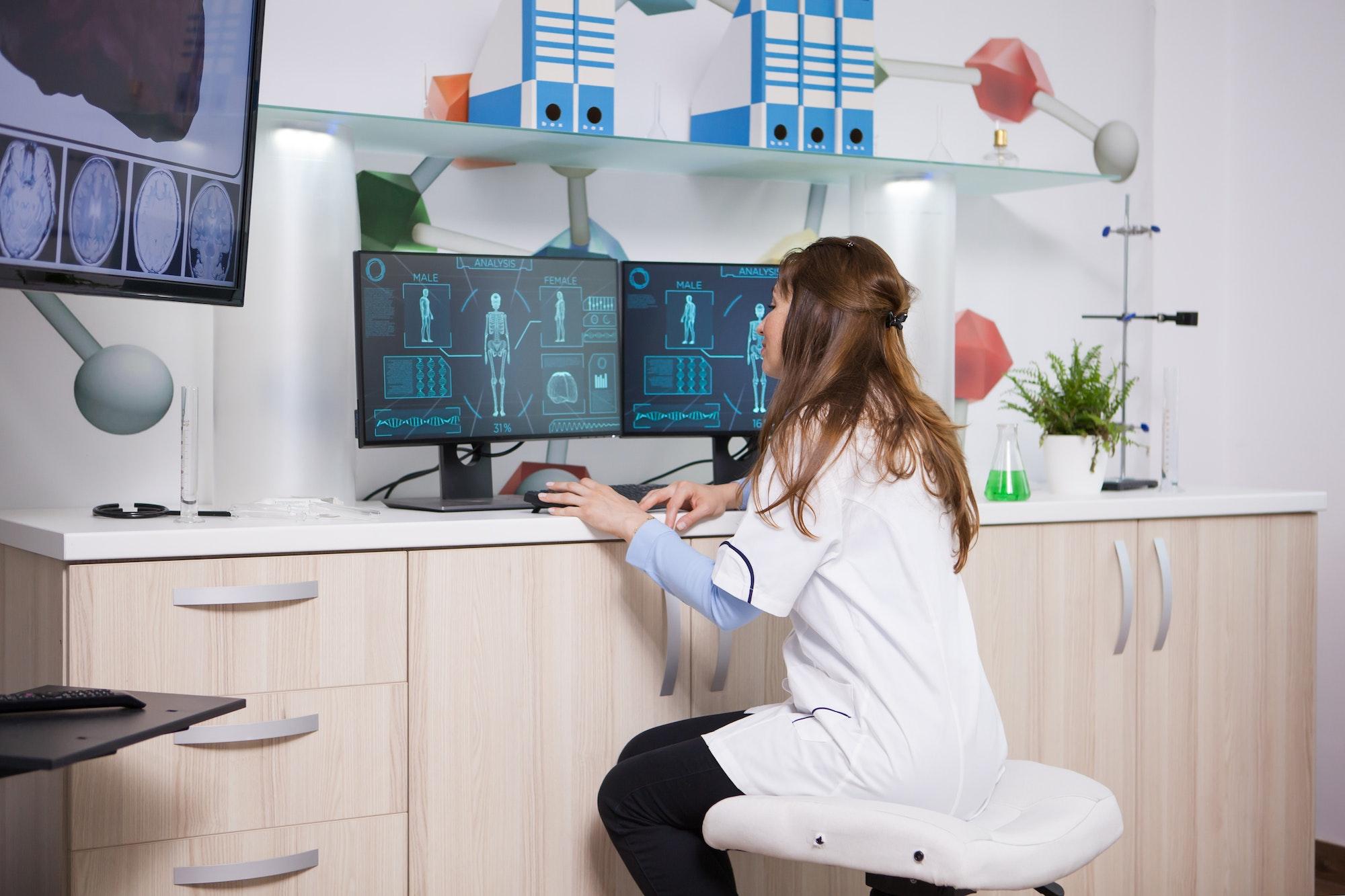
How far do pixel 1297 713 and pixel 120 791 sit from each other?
94.3 inches

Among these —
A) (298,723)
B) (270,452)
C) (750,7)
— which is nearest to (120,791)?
(298,723)

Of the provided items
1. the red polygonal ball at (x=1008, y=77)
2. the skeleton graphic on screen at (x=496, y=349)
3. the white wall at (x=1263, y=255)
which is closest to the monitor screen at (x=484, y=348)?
the skeleton graphic on screen at (x=496, y=349)

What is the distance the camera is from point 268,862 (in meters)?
1.78

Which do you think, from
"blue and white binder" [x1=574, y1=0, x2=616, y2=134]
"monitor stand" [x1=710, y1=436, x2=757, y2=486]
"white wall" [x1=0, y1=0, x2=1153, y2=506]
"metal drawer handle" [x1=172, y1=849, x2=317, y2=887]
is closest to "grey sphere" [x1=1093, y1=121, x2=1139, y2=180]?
"white wall" [x1=0, y1=0, x2=1153, y2=506]

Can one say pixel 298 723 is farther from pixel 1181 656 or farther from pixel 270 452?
pixel 1181 656

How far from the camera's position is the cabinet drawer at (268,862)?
5.53ft

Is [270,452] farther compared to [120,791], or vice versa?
[270,452]

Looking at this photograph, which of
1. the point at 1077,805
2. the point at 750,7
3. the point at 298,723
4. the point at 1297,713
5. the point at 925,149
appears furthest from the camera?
the point at 925,149

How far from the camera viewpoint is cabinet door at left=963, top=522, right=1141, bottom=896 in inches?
93.5

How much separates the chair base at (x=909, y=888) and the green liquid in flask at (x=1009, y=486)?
3.42ft

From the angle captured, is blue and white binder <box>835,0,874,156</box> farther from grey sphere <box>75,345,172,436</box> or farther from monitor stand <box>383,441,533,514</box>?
grey sphere <box>75,345,172,436</box>

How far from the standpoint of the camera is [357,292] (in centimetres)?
214

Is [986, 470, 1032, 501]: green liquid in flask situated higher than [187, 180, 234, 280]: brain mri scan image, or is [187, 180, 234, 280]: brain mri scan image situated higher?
[187, 180, 234, 280]: brain mri scan image

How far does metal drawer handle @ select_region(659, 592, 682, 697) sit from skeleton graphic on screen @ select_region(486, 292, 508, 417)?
0.50m
